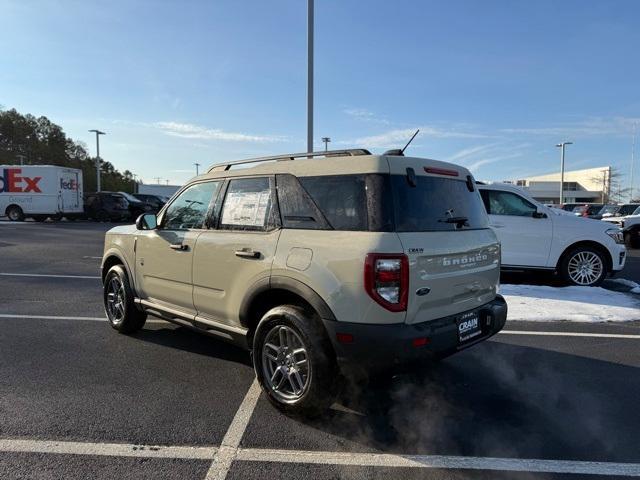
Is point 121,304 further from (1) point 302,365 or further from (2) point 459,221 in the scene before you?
(2) point 459,221

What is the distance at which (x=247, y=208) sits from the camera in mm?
4070

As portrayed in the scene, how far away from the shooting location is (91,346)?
5.26 meters

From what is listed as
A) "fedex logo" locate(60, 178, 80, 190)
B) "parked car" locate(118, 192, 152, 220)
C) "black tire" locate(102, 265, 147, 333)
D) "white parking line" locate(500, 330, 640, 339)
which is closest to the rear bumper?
"white parking line" locate(500, 330, 640, 339)

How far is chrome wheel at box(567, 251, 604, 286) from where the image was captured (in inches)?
344

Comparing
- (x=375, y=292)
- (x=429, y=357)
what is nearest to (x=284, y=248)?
(x=375, y=292)

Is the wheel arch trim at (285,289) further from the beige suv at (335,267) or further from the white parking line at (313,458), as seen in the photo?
the white parking line at (313,458)

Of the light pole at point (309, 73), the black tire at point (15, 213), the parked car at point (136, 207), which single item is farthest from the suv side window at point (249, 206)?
the black tire at point (15, 213)

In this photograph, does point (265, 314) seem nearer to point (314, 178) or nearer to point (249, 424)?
point (249, 424)

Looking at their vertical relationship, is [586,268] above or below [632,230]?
below

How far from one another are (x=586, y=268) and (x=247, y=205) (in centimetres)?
731

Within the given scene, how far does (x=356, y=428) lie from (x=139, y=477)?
57.8 inches

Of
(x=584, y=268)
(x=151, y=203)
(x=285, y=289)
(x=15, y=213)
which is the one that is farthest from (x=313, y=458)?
(x=151, y=203)

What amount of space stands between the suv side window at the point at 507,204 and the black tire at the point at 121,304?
6.50 meters

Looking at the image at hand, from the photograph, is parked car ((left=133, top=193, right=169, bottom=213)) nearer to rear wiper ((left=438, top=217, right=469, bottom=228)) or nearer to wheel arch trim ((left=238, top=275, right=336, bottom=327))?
wheel arch trim ((left=238, top=275, right=336, bottom=327))
